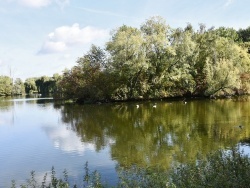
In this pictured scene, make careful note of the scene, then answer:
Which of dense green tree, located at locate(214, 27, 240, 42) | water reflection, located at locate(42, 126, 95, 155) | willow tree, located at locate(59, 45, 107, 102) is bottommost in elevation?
water reflection, located at locate(42, 126, 95, 155)

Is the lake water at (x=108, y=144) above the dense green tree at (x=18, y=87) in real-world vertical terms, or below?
below

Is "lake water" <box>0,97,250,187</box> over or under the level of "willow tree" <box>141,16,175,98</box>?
under

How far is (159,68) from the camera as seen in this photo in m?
59.1

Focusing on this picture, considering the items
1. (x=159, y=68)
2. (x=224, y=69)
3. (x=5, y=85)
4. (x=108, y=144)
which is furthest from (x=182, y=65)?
(x=5, y=85)

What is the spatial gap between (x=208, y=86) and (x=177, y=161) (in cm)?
4522

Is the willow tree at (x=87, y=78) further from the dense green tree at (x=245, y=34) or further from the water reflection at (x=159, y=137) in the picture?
the dense green tree at (x=245, y=34)

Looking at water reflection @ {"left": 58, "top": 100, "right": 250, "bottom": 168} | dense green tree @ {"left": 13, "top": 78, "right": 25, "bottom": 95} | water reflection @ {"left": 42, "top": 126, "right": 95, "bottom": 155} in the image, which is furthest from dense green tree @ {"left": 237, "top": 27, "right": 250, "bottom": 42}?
dense green tree @ {"left": 13, "top": 78, "right": 25, "bottom": 95}

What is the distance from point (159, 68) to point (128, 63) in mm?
7861

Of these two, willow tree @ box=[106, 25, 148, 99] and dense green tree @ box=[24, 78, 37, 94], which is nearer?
willow tree @ box=[106, 25, 148, 99]

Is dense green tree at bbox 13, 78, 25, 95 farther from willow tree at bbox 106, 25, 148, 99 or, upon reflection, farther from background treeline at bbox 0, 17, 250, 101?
willow tree at bbox 106, 25, 148, 99

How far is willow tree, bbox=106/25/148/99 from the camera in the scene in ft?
179

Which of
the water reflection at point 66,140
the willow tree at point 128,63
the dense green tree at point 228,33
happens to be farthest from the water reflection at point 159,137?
the dense green tree at point 228,33

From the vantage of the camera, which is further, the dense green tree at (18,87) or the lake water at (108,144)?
the dense green tree at (18,87)

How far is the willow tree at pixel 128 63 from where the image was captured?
179 feet
